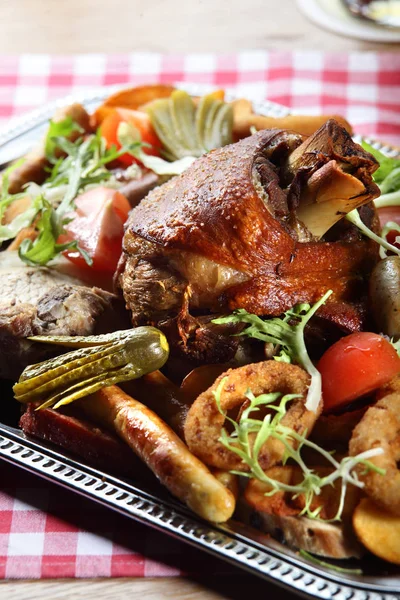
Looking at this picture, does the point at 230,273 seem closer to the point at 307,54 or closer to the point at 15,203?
the point at 15,203

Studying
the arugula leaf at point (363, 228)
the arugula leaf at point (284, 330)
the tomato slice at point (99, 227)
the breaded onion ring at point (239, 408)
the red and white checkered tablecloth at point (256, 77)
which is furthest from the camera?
the red and white checkered tablecloth at point (256, 77)

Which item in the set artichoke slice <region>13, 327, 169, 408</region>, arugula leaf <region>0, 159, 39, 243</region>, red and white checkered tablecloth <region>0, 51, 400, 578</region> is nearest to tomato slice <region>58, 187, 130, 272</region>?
arugula leaf <region>0, 159, 39, 243</region>

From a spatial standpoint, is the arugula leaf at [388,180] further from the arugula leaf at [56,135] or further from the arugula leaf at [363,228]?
the arugula leaf at [56,135]

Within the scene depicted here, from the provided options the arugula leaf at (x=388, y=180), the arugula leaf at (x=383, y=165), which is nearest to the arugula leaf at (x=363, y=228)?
the arugula leaf at (x=388, y=180)

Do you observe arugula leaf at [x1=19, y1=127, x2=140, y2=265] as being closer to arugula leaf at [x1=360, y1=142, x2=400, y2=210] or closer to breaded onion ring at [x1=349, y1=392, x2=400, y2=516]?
arugula leaf at [x1=360, y1=142, x2=400, y2=210]

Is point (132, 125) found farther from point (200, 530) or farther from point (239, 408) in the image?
point (200, 530)

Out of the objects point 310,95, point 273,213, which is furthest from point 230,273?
point 310,95
